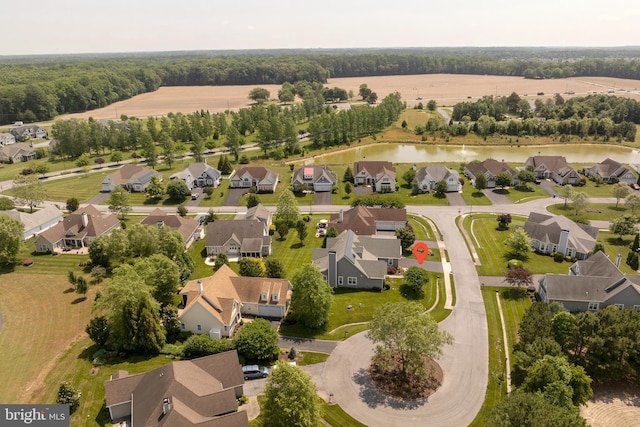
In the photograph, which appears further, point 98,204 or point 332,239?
point 98,204

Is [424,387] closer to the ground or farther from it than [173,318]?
closer to the ground

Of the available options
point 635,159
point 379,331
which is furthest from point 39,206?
point 635,159

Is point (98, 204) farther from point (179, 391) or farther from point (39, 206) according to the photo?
point (179, 391)

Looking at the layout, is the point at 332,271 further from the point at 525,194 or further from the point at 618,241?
the point at 525,194

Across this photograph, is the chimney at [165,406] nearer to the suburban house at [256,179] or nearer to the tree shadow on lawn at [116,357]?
the tree shadow on lawn at [116,357]

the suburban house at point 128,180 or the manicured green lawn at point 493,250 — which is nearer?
the manicured green lawn at point 493,250

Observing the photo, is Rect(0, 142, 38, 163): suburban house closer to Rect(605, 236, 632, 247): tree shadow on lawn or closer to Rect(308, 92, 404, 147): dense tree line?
Rect(308, 92, 404, 147): dense tree line

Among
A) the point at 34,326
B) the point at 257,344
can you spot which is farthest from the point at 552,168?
→ the point at 34,326

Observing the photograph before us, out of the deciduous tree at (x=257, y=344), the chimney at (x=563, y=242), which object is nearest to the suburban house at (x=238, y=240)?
the deciduous tree at (x=257, y=344)
